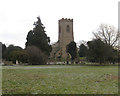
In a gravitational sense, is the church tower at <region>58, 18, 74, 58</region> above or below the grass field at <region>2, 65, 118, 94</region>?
above

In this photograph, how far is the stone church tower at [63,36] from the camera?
256ft

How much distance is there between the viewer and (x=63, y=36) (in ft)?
258

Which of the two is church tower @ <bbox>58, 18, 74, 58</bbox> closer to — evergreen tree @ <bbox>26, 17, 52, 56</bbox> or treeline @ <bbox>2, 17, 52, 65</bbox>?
treeline @ <bbox>2, 17, 52, 65</bbox>

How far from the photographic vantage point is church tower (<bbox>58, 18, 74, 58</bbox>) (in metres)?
78.6

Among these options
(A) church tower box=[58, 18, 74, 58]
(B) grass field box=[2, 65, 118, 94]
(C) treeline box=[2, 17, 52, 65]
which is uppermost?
(A) church tower box=[58, 18, 74, 58]

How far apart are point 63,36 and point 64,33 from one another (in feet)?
4.86

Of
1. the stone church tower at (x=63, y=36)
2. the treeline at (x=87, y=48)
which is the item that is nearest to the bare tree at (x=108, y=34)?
the treeline at (x=87, y=48)

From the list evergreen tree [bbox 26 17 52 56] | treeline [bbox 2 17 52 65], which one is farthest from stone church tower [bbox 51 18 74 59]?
evergreen tree [bbox 26 17 52 56]

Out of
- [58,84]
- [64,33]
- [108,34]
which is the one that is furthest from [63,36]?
[58,84]

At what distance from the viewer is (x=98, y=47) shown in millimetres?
37656

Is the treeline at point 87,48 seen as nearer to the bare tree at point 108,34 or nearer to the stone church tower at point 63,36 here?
the bare tree at point 108,34

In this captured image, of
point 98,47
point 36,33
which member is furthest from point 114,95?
point 36,33

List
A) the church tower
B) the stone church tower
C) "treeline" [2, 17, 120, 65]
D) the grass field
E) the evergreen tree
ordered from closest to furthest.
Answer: the grass field
"treeline" [2, 17, 120, 65]
the evergreen tree
the stone church tower
the church tower

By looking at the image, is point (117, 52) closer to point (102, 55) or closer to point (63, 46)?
point (102, 55)
